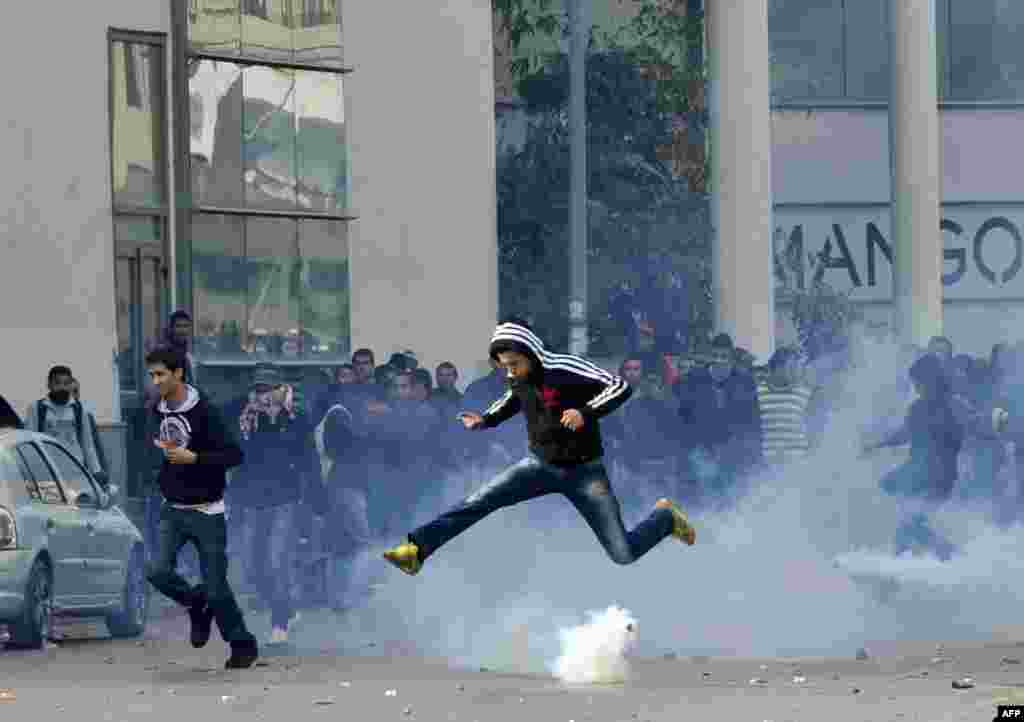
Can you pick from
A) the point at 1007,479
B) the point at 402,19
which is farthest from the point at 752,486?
the point at 402,19

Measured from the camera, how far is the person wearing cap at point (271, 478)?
17516 millimetres

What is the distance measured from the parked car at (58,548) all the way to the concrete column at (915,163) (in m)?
17.1

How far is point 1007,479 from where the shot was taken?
857 inches

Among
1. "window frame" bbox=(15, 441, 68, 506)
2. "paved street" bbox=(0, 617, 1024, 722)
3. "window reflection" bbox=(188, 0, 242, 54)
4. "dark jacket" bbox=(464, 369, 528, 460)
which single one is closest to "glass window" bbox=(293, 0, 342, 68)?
"window reflection" bbox=(188, 0, 242, 54)

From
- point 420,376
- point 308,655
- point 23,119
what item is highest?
point 23,119

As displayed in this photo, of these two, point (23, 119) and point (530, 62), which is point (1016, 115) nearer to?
point (530, 62)

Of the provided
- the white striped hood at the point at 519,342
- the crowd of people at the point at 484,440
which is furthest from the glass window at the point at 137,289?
the white striped hood at the point at 519,342

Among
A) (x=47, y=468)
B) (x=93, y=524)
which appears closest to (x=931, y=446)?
(x=93, y=524)

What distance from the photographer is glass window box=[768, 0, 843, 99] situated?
43500 mm

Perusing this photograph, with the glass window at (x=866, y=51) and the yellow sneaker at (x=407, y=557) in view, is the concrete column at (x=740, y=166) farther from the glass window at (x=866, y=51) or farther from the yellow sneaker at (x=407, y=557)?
the yellow sneaker at (x=407, y=557)

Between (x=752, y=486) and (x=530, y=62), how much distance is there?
60.1ft

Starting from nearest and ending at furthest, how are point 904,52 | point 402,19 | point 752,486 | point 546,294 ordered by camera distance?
point 752,486
point 402,19
point 904,52
point 546,294

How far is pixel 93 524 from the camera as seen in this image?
17.5 metres

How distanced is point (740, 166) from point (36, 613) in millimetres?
16905
